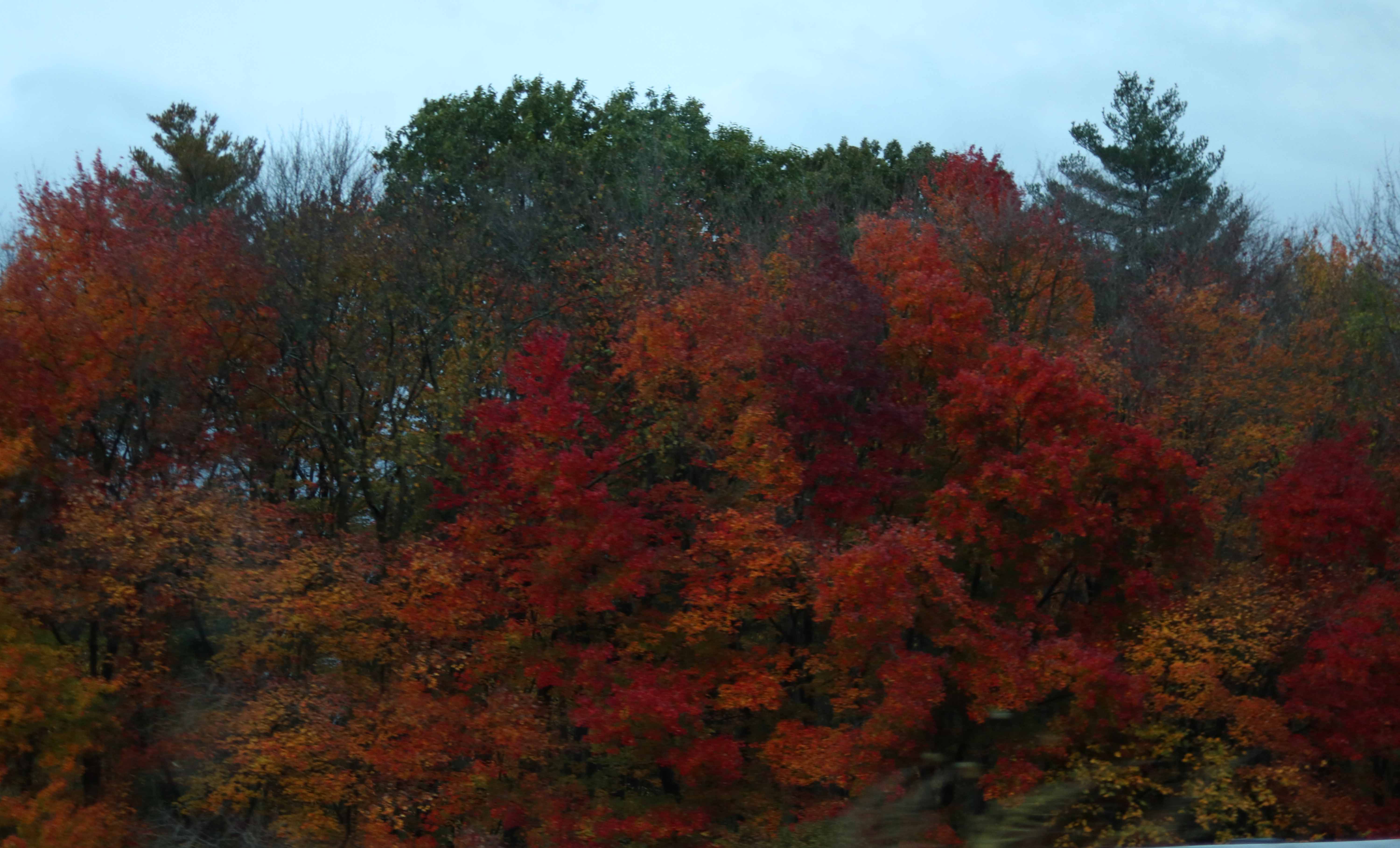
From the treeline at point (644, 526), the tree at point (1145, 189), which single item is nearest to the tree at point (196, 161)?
the treeline at point (644, 526)

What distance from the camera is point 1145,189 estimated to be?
3666cm

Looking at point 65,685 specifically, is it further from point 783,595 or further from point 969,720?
point 969,720

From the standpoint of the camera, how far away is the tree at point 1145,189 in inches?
1254

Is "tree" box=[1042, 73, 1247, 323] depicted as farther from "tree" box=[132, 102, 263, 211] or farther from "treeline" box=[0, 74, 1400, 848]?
"tree" box=[132, 102, 263, 211]

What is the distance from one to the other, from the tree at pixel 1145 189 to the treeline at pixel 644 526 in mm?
8109

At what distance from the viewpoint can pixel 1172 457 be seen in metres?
17.9

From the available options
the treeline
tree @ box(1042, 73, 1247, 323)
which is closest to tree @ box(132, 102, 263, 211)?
the treeline

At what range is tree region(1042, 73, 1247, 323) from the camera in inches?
1254

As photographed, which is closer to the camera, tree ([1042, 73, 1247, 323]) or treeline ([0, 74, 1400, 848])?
treeline ([0, 74, 1400, 848])

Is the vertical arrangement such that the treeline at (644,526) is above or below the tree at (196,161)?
below

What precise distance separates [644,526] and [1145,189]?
2627 centimetres

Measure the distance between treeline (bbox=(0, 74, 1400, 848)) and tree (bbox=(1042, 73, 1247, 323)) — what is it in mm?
8109

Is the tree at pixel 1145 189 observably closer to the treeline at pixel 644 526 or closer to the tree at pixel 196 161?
the treeline at pixel 644 526

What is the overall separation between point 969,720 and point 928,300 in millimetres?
7307
